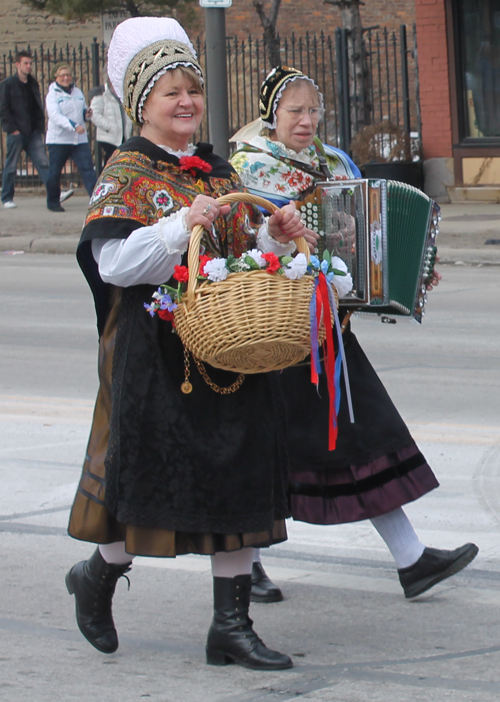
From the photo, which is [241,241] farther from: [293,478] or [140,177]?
[293,478]

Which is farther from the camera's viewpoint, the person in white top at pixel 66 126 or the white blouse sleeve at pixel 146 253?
the person in white top at pixel 66 126

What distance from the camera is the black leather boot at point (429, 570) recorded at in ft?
13.3

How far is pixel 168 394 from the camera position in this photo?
11.1 ft

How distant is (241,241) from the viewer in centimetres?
358

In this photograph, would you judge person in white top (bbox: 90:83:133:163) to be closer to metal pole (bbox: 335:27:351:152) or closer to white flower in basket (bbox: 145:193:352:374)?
metal pole (bbox: 335:27:351:152)

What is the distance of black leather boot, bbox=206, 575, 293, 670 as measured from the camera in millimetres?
3455

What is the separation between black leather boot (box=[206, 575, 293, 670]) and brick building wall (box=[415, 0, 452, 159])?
15212 millimetres

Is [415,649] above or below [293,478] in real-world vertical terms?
below

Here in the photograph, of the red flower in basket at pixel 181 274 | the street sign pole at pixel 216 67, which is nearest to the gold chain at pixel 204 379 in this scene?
the red flower in basket at pixel 181 274

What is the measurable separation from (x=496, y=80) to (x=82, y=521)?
15.6 meters

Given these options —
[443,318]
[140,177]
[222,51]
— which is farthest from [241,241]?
[222,51]

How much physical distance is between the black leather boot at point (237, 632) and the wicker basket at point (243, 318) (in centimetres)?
68

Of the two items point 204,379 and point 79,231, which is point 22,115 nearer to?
point 79,231

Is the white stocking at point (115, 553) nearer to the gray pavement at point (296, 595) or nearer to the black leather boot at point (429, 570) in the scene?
the gray pavement at point (296, 595)
